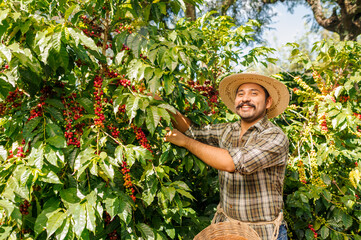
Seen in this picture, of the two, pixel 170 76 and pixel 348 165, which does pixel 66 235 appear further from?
pixel 348 165

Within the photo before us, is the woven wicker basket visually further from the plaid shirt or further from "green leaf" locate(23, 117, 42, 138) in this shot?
"green leaf" locate(23, 117, 42, 138)

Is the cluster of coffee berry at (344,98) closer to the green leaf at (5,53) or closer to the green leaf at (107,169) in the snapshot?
the green leaf at (107,169)


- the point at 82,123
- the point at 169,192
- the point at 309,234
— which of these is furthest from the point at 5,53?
the point at 309,234

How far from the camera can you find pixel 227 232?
1825 millimetres

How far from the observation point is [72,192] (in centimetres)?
150

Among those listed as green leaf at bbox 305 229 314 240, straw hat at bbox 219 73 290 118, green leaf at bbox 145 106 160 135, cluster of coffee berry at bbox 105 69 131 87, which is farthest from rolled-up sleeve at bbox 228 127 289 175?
green leaf at bbox 305 229 314 240

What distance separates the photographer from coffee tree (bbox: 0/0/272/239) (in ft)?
4.51

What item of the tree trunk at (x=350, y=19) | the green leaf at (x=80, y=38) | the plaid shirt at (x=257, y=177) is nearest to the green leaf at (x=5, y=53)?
the green leaf at (x=80, y=38)

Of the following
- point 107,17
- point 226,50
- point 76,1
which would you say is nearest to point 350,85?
point 226,50

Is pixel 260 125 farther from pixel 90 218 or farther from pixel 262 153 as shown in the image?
pixel 90 218

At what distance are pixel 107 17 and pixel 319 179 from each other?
7.31 ft

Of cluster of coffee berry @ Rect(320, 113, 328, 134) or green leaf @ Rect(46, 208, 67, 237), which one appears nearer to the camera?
green leaf @ Rect(46, 208, 67, 237)

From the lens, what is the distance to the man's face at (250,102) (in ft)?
6.53

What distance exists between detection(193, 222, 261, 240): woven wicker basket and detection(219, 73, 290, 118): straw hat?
3.12 feet
